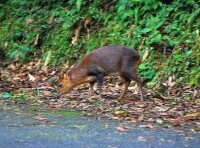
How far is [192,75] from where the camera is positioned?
1209 cm

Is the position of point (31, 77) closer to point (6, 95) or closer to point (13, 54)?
point (13, 54)

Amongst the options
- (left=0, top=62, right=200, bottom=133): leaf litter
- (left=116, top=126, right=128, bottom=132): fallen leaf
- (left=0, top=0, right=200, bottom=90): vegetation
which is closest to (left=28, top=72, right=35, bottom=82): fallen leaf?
(left=0, top=62, right=200, bottom=133): leaf litter

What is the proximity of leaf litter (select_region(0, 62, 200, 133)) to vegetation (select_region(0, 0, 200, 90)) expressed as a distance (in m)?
0.62

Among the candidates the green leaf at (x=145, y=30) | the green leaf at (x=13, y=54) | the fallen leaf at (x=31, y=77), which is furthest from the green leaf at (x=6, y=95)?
the green leaf at (x=13, y=54)

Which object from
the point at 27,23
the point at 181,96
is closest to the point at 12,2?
the point at 27,23

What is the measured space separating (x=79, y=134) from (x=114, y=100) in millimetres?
3403

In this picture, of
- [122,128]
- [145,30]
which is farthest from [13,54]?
[122,128]

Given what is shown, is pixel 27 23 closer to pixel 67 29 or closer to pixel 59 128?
pixel 67 29

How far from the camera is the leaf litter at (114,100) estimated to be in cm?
914

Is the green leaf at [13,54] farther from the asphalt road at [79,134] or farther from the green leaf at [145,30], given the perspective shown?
the asphalt road at [79,134]

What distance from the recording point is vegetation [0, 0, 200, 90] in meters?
12.8

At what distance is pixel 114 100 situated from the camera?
11.1 m

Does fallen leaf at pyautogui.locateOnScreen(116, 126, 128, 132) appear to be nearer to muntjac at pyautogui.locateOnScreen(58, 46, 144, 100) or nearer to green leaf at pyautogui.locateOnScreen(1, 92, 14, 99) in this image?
muntjac at pyautogui.locateOnScreen(58, 46, 144, 100)

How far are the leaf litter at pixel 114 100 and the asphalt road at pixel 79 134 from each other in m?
0.24
